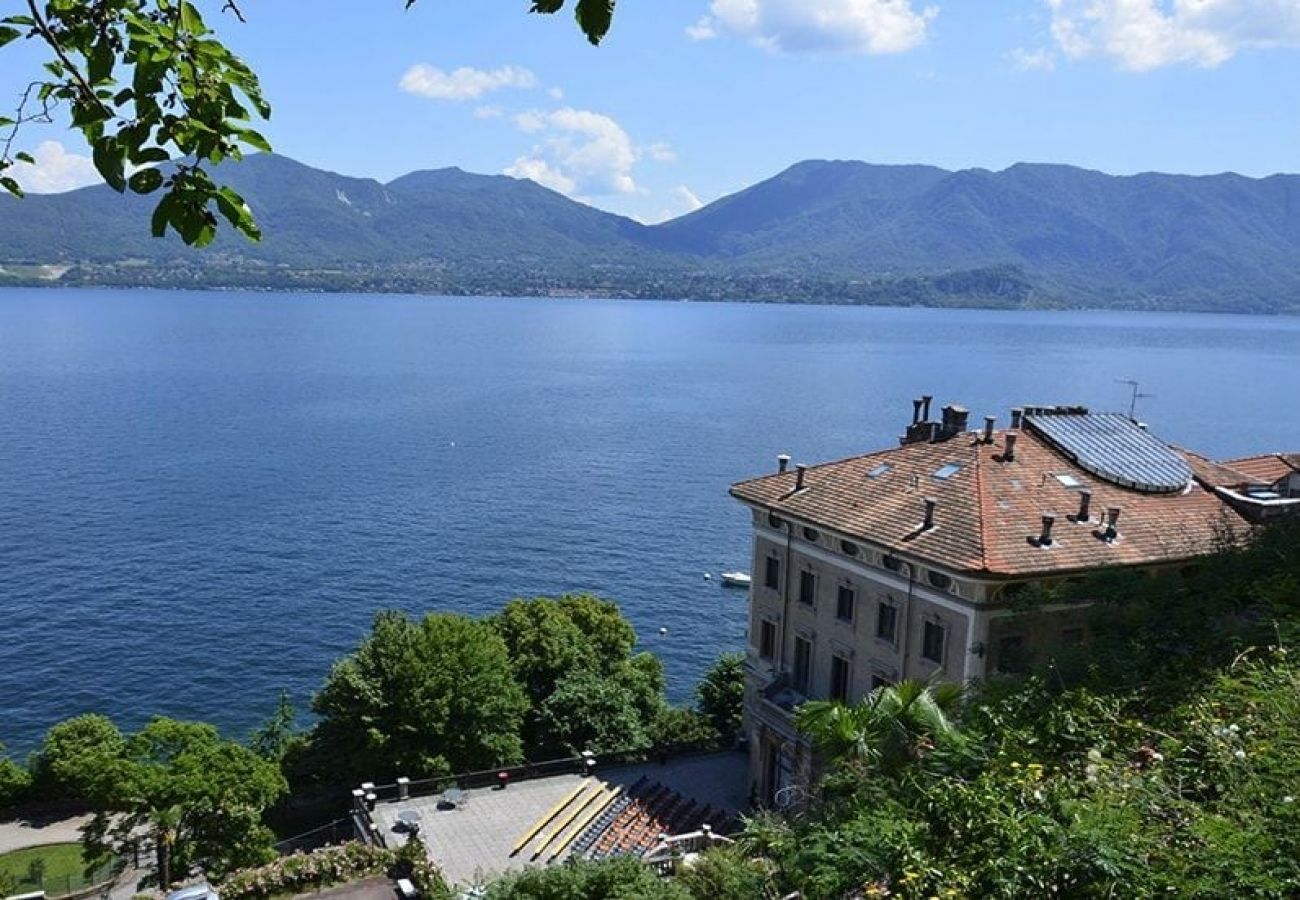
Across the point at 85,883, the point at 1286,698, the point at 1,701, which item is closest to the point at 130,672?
the point at 1,701

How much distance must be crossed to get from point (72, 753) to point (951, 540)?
29823 millimetres

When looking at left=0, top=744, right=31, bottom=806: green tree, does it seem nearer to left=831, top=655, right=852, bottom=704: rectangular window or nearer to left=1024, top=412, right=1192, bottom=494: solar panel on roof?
left=831, top=655, right=852, bottom=704: rectangular window

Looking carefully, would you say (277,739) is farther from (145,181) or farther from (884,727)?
(145,181)

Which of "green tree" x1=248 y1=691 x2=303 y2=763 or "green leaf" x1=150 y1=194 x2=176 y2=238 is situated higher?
"green leaf" x1=150 y1=194 x2=176 y2=238

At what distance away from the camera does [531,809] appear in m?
30.8

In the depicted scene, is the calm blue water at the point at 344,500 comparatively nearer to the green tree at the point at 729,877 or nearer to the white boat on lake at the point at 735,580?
the white boat on lake at the point at 735,580

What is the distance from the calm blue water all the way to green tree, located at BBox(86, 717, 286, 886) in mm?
17645

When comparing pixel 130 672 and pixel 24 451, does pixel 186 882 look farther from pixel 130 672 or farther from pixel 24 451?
pixel 24 451

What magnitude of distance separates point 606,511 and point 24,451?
50.8 m

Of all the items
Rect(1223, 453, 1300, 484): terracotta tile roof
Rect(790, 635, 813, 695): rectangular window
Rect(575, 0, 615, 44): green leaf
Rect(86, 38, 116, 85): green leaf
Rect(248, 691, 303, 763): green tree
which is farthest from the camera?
Rect(248, 691, 303, 763): green tree

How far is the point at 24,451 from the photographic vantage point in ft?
298

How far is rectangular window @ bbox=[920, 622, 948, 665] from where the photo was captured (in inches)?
1087

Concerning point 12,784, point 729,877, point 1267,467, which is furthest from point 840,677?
point 12,784

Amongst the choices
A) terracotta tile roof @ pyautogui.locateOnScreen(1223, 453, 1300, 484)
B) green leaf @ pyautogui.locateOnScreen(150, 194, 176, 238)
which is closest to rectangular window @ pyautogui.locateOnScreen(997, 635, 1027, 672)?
terracotta tile roof @ pyautogui.locateOnScreen(1223, 453, 1300, 484)
